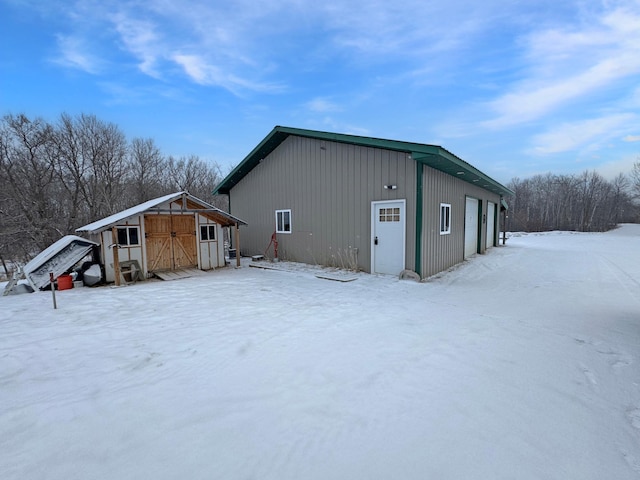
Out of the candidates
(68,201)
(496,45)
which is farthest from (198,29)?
(68,201)

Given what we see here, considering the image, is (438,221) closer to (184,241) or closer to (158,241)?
(184,241)

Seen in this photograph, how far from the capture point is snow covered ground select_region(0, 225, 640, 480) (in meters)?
1.91

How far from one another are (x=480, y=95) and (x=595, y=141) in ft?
25.7

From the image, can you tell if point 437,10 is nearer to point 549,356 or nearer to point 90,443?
point 549,356

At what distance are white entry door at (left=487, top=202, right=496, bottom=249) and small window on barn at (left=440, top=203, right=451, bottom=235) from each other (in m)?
7.25

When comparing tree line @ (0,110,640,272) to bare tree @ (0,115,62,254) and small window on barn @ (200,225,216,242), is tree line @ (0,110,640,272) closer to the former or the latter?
bare tree @ (0,115,62,254)

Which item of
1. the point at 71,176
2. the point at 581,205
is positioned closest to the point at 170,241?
the point at 71,176

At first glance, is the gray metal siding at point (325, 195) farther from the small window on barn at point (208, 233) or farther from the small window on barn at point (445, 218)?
the small window on barn at point (208, 233)

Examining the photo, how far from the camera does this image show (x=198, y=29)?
9.37 m

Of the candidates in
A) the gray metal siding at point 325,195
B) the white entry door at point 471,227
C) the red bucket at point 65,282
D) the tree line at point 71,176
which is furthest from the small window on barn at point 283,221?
the tree line at point 71,176

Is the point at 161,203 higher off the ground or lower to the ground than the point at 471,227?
higher

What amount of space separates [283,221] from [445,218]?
567 cm

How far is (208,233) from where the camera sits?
10.2 meters

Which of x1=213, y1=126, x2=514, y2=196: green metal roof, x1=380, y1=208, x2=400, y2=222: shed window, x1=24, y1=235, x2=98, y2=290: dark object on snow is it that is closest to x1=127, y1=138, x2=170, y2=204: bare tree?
x1=213, y1=126, x2=514, y2=196: green metal roof
